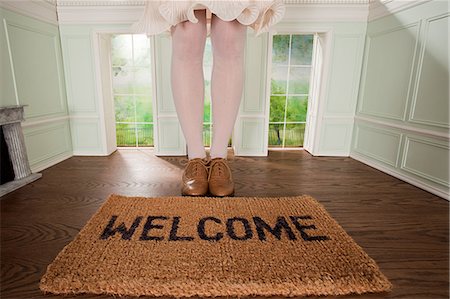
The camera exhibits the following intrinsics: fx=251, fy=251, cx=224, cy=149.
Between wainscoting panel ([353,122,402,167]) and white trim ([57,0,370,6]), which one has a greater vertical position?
white trim ([57,0,370,6])

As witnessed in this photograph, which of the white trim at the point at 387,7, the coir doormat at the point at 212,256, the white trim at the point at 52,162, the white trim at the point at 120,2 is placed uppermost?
the white trim at the point at 120,2

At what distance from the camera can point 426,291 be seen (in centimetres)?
67

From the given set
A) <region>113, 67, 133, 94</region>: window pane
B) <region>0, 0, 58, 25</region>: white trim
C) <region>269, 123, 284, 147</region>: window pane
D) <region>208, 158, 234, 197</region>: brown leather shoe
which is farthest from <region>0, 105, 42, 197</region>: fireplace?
<region>269, 123, 284, 147</region>: window pane

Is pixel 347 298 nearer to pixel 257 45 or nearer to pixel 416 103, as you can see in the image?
pixel 416 103

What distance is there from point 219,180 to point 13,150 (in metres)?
1.30

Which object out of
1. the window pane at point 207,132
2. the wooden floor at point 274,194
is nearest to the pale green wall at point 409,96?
the wooden floor at point 274,194

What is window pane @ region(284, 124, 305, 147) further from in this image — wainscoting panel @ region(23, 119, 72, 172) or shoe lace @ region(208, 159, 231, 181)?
wainscoting panel @ region(23, 119, 72, 172)

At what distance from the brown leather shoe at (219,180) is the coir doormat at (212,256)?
12 centimetres

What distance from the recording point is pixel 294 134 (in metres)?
2.94

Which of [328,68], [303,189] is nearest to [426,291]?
[303,189]

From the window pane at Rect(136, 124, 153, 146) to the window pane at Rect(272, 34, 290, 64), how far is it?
1605 mm

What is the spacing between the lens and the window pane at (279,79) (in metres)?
2.74

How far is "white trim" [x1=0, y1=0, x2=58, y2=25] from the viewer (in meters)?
1.64

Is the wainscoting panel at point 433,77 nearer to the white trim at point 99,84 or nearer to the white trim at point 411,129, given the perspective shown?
the white trim at point 411,129
